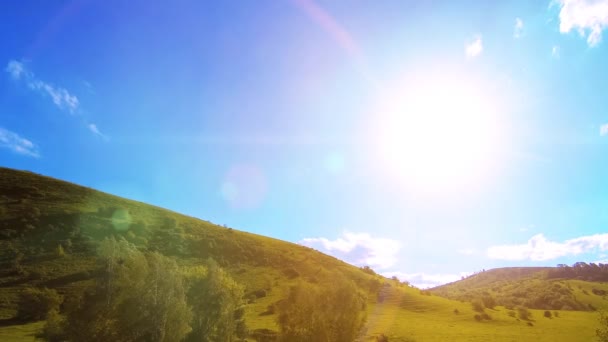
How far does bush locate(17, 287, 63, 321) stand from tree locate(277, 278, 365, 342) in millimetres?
34338

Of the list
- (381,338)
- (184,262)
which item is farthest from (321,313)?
(184,262)

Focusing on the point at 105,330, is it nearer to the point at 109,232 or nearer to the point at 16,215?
the point at 109,232

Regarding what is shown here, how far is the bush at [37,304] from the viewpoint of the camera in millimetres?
50906

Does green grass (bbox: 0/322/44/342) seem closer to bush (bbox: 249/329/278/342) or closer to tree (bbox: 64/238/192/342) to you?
tree (bbox: 64/238/192/342)

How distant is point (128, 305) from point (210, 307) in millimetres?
13424

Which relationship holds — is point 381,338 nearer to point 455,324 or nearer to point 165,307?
point 455,324

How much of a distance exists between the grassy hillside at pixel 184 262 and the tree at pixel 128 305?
22.4 metres

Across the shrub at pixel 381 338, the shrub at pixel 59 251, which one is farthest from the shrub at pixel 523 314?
the shrub at pixel 59 251

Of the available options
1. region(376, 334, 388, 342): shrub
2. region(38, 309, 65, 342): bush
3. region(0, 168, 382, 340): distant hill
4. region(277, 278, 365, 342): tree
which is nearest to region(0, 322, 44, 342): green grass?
region(0, 168, 382, 340): distant hill

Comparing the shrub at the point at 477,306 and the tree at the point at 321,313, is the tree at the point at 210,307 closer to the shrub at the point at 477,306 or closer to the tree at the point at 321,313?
the tree at the point at 321,313

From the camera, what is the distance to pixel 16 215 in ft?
246

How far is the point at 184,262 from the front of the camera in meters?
80.8

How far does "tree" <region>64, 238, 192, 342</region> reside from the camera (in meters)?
29.3

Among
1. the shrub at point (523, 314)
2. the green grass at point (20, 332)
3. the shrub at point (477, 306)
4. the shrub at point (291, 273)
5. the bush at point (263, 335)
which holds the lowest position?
the bush at point (263, 335)
